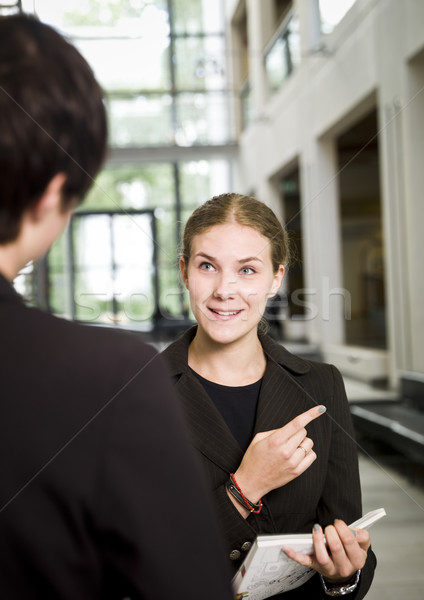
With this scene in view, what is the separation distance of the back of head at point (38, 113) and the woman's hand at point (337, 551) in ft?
2.21

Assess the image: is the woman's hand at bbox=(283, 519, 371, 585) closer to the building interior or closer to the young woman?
the young woman

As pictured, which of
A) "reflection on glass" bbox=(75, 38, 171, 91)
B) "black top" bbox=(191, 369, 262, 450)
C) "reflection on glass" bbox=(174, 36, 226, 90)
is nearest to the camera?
"black top" bbox=(191, 369, 262, 450)

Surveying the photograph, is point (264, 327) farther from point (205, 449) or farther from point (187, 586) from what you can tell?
point (187, 586)

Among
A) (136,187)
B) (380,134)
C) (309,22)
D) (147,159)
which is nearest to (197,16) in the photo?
(136,187)

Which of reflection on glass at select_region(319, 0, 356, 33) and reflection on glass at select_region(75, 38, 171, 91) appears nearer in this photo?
reflection on glass at select_region(319, 0, 356, 33)

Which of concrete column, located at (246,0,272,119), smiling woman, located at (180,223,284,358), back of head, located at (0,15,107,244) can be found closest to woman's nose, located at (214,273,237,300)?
smiling woman, located at (180,223,284,358)

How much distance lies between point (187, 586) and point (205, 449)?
2.09ft

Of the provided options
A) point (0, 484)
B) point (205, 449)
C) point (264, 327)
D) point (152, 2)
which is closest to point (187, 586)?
point (0, 484)

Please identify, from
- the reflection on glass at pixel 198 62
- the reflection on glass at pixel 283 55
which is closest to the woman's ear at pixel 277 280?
the reflection on glass at pixel 283 55

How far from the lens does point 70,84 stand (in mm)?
489

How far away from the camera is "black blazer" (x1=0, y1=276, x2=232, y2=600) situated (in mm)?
461

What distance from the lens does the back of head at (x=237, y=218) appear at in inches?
47.2

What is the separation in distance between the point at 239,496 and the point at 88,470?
0.62 metres

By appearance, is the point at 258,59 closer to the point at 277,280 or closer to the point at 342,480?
the point at 277,280
